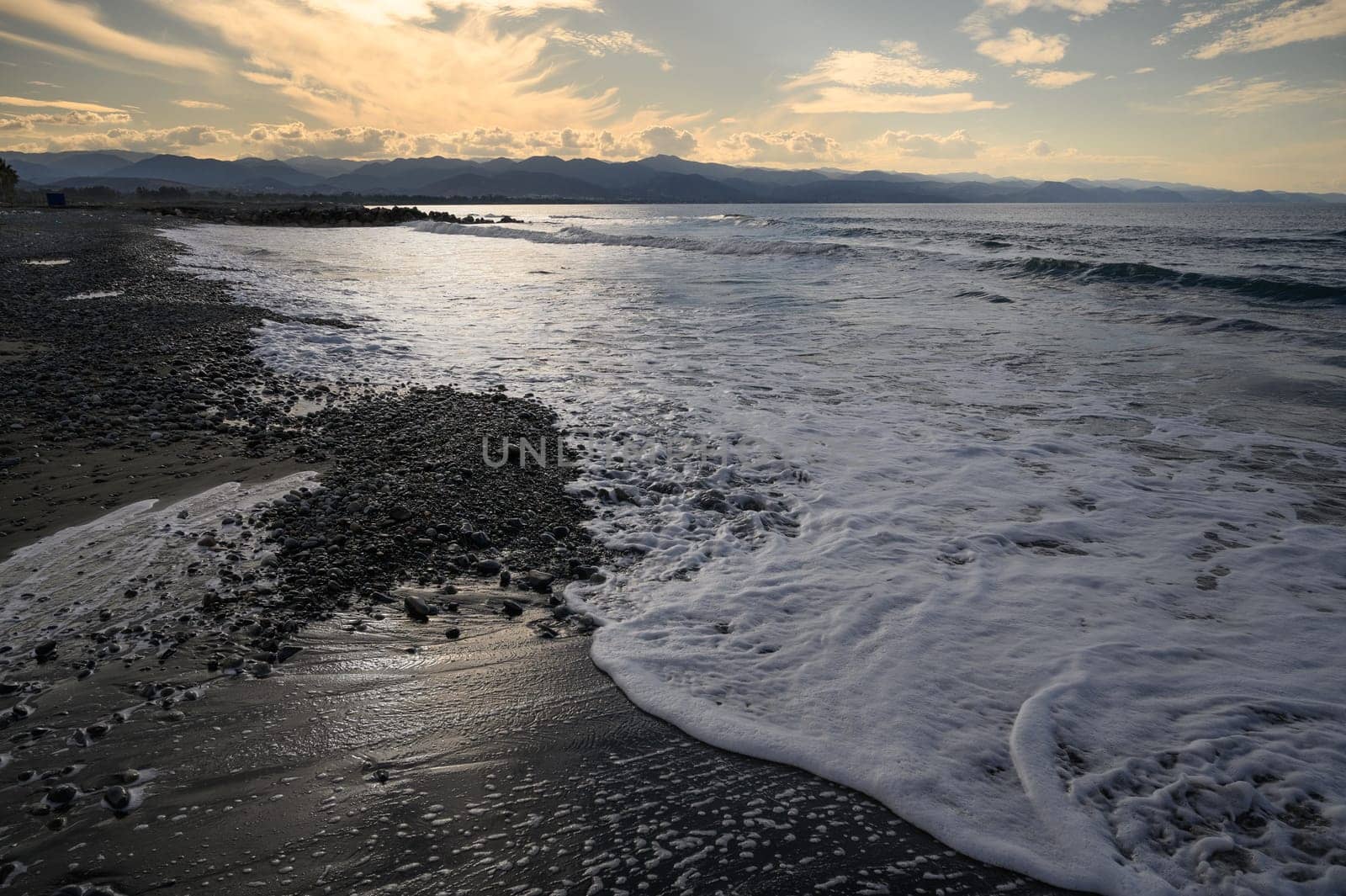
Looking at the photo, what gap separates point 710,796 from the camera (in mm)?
2906

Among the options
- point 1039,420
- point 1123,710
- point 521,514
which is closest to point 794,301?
point 1039,420

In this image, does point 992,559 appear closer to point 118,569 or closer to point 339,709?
point 339,709

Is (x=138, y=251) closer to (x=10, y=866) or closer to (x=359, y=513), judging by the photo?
(x=359, y=513)

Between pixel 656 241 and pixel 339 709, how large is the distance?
41902mm

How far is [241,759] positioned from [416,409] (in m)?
5.56

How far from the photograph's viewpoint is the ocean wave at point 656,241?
111 ft

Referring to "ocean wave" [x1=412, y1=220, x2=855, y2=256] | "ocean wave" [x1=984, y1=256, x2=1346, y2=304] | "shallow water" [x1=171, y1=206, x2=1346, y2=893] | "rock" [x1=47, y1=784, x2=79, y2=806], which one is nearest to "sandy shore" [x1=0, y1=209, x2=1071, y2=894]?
"rock" [x1=47, y1=784, x2=79, y2=806]

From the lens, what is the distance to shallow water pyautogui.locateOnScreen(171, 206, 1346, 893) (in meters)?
2.99

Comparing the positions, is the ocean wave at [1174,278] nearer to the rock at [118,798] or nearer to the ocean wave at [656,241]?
the ocean wave at [656,241]

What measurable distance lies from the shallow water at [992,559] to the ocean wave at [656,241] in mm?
20322

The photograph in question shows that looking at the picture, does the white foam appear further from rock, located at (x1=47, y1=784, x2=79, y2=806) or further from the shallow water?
the shallow water

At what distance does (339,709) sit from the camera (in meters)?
3.32

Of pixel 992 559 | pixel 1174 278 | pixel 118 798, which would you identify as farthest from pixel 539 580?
pixel 1174 278

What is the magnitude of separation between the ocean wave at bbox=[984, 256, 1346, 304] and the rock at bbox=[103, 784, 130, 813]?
25.4m
